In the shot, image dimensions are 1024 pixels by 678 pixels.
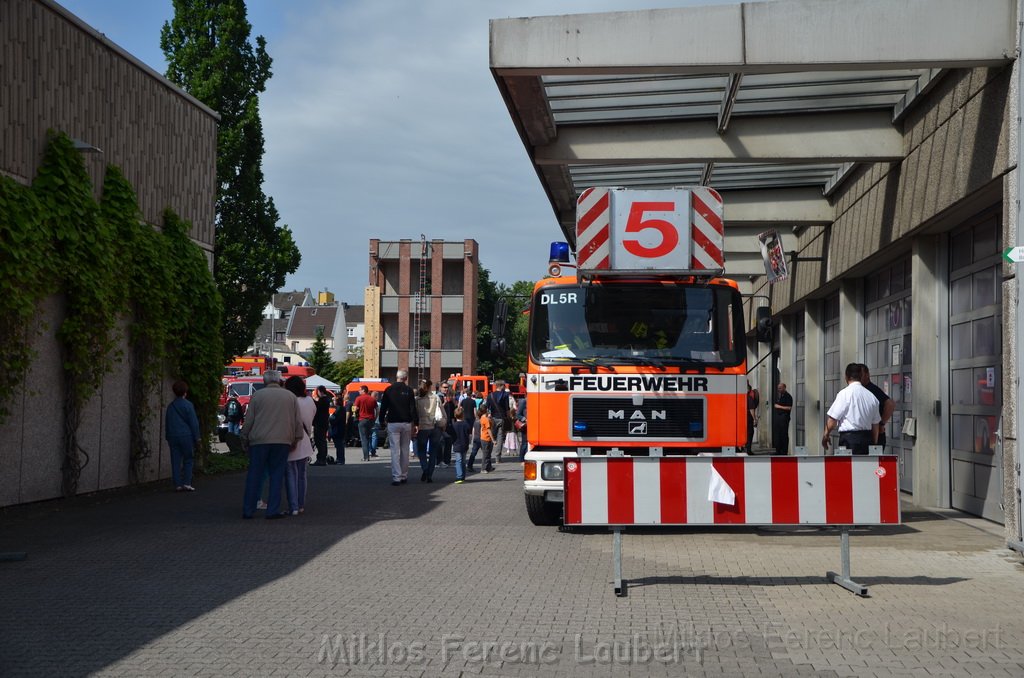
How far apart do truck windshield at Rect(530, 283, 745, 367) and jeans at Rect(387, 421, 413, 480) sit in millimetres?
6657

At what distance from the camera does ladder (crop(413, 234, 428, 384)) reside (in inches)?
2968

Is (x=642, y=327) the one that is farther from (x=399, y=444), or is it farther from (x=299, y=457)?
A: (x=399, y=444)

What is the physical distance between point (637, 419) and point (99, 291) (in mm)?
8071

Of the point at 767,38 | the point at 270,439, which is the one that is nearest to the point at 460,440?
the point at 270,439

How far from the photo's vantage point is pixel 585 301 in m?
12.0

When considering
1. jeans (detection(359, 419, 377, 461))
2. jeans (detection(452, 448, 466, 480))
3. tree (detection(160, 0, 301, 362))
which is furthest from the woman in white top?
tree (detection(160, 0, 301, 362))

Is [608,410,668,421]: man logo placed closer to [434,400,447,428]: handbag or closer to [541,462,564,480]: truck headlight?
[541,462,564,480]: truck headlight

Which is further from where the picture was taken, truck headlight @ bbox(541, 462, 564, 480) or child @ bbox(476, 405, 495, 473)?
child @ bbox(476, 405, 495, 473)

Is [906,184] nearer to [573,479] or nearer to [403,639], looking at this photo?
[573,479]

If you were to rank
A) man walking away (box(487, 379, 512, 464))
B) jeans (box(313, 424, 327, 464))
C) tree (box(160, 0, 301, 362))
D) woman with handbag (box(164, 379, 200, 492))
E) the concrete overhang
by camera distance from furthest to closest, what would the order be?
1. tree (box(160, 0, 301, 362))
2. jeans (box(313, 424, 327, 464))
3. man walking away (box(487, 379, 512, 464))
4. woman with handbag (box(164, 379, 200, 492))
5. the concrete overhang

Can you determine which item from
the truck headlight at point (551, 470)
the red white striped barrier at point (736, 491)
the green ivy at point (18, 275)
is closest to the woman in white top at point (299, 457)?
the green ivy at point (18, 275)

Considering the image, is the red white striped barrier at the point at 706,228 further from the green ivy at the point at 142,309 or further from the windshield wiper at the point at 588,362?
the green ivy at the point at 142,309

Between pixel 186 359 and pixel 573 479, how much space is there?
12141 millimetres

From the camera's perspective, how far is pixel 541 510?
12430 millimetres
